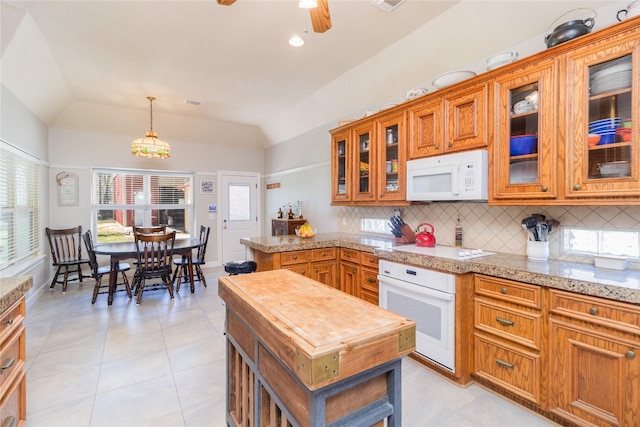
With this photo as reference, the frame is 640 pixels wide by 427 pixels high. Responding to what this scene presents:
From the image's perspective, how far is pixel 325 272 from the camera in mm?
3473

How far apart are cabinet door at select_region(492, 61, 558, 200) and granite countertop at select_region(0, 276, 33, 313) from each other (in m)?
3.06

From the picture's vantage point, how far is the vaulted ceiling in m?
2.50

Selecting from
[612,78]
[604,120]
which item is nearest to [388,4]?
[612,78]

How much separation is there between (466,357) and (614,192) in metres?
1.43

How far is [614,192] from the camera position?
1759 mm

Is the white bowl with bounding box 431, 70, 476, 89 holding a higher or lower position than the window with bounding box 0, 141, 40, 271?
higher

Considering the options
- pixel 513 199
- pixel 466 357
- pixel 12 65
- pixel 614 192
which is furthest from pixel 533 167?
pixel 12 65

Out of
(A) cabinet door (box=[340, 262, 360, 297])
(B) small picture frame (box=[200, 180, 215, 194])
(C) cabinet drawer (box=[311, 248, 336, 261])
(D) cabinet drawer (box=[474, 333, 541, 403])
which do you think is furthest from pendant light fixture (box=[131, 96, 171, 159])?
(D) cabinet drawer (box=[474, 333, 541, 403])

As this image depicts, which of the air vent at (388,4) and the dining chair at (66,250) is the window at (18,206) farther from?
the air vent at (388,4)

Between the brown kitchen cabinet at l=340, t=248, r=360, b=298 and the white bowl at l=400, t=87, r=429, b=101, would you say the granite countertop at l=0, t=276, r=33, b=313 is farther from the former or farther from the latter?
the white bowl at l=400, t=87, r=429, b=101

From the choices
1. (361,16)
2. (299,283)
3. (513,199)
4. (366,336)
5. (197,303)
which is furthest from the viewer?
(197,303)

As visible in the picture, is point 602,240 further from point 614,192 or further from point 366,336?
point 366,336

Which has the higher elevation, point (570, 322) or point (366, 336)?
point (366, 336)

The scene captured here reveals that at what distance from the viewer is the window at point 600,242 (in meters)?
1.97
